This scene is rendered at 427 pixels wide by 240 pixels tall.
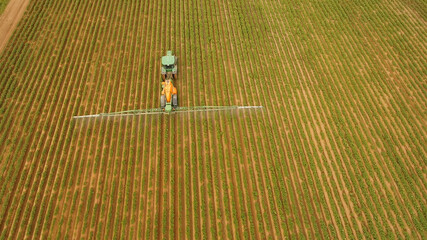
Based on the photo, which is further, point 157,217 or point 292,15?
point 292,15

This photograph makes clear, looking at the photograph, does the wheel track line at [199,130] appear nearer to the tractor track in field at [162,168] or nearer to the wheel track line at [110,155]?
the tractor track in field at [162,168]

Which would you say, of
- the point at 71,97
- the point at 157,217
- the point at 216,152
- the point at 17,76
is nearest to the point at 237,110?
the point at 216,152

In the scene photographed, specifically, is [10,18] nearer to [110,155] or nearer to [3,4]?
[3,4]

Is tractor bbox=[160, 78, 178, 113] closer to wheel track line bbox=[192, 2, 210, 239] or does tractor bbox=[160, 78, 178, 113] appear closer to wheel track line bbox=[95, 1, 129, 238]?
wheel track line bbox=[192, 2, 210, 239]

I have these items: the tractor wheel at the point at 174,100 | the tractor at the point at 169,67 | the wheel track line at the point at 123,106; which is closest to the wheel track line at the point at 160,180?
the tractor wheel at the point at 174,100

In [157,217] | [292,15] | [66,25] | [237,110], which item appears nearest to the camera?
[157,217]

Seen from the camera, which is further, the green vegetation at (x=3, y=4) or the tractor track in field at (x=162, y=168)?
the green vegetation at (x=3, y=4)

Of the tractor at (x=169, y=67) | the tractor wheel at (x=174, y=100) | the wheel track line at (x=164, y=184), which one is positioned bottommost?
the wheel track line at (x=164, y=184)

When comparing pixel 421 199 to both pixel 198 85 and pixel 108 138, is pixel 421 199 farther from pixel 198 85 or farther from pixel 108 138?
pixel 108 138

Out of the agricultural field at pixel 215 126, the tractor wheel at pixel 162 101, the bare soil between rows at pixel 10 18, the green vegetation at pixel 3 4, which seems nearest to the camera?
the agricultural field at pixel 215 126
